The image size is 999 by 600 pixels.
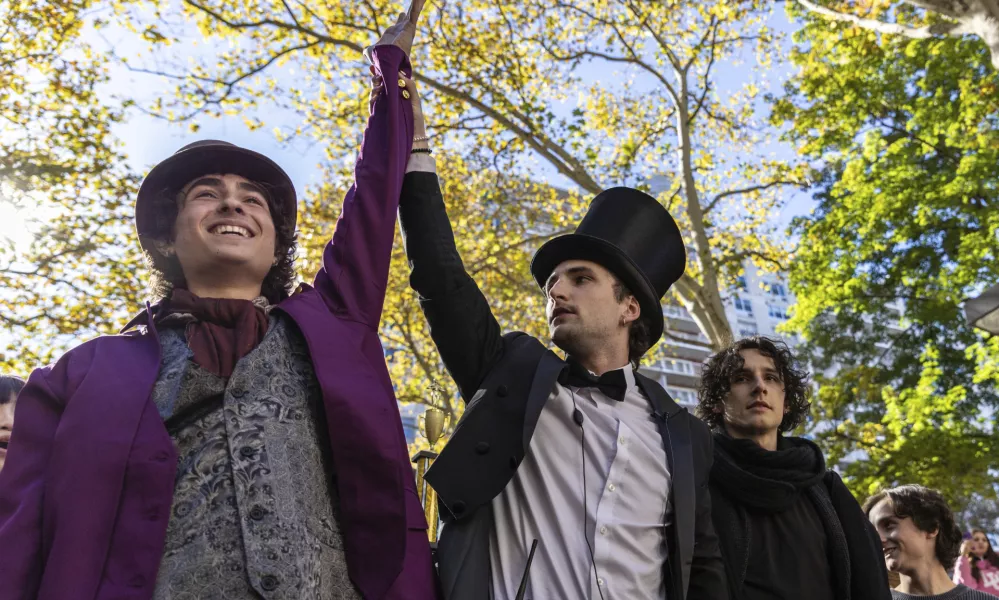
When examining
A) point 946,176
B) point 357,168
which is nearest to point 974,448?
point 946,176

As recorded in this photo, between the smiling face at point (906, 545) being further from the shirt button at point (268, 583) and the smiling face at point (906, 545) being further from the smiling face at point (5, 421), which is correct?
the smiling face at point (5, 421)

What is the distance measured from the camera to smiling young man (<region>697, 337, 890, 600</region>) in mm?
3234

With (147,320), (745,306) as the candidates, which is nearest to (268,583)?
(147,320)

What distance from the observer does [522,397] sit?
2701mm

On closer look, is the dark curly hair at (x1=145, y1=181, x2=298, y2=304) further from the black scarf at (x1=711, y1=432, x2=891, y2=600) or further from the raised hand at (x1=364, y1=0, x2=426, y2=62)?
the black scarf at (x1=711, y1=432, x2=891, y2=600)

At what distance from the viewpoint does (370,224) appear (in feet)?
8.06

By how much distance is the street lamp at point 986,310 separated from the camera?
6.38 meters

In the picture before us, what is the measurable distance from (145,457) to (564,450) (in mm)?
1317

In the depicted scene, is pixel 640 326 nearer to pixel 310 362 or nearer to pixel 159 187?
pixel 310 362

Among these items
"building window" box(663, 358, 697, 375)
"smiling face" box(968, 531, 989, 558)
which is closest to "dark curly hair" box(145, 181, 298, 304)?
"smiling face" box(968, 531, 989, 558)

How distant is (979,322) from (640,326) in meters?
4.56

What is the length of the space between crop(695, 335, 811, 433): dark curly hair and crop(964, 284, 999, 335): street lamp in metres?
3.28

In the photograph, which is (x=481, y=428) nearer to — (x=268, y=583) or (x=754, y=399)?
(x=268, y=583)

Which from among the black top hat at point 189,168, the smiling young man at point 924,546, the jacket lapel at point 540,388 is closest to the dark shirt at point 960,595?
the smiling young man at point 924,546
